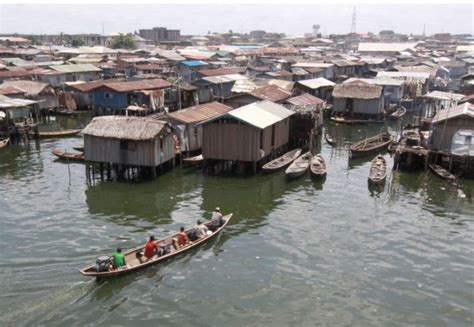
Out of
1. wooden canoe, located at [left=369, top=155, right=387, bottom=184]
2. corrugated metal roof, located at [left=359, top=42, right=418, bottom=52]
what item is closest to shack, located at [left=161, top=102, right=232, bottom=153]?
wooden canoe, located at [left=369, top=155, right=387, bottom=184]

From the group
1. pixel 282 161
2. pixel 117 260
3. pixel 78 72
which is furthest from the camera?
pixel 78 72

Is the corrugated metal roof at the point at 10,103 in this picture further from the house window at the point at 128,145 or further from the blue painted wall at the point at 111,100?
the house window at the point at 128,145

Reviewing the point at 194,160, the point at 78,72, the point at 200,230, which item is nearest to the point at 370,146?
the point at 194,160

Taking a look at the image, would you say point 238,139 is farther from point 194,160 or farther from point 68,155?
point 68,155

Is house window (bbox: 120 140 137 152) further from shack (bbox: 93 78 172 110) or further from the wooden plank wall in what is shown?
shack (bbox: 93 78 172 110)

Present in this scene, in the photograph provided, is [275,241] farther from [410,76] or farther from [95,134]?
[410,76]
